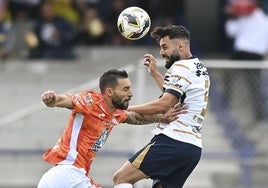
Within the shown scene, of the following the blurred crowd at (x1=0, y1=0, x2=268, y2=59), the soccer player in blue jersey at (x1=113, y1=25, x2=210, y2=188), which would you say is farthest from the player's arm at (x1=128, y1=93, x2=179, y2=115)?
the blurred crowd at (x1=0, y1=0, x2=268, y2=59)

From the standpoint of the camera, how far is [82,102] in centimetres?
1066

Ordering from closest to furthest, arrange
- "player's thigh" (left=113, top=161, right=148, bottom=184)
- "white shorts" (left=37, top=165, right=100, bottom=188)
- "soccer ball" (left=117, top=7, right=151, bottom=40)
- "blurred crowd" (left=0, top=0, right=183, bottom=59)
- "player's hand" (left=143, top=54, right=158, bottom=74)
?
"white shorts" (left=37, top=165, right=100, bottom=188) < "soccer ball" (left=117, top=7, right=151, bottom=40) < "player's thigh" (left=113, top=161, right=148, bottom=184) < "player's hand" (left=143, top=54, right=158, bottom=74) < "blurred crowd" (left=0, top=0, right=183, bottom=59)

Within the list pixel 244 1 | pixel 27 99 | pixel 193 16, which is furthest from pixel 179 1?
pixel 27 99

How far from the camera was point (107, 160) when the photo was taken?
634 inches

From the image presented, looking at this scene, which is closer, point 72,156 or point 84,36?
point 72,156

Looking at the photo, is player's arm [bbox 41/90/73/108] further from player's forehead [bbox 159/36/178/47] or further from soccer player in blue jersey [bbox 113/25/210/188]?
player's forehead [bbox 159/36/178/47]

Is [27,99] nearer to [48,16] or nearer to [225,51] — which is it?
[48,16]

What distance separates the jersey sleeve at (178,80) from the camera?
432 inches

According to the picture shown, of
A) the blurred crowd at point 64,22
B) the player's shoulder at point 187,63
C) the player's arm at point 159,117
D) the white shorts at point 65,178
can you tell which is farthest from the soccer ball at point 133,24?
the blurred crowd at point 64,22

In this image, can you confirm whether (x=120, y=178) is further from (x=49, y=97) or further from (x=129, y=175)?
(x=49, y=97)

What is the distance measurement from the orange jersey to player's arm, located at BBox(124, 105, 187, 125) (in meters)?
0.44

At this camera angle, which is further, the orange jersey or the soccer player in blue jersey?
the soccer player in blue jersey

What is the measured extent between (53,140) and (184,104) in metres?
5.24

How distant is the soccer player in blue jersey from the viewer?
1105 cm
